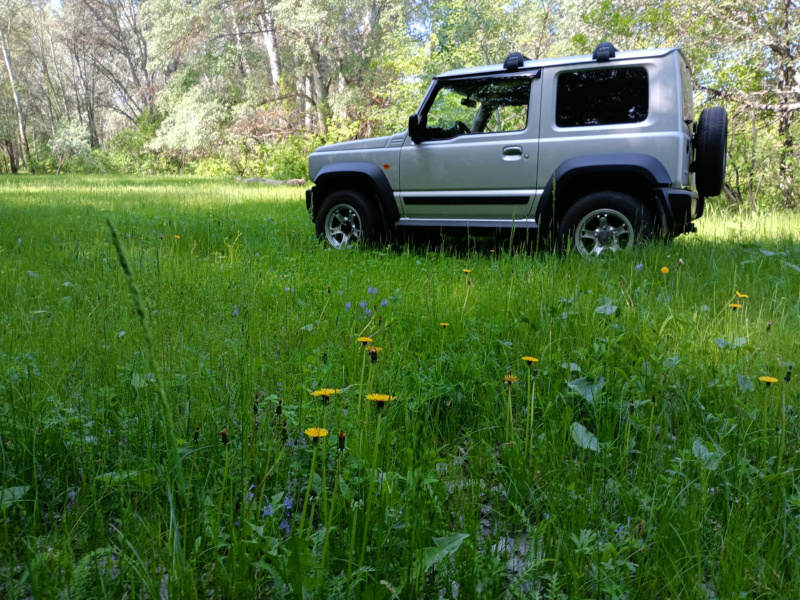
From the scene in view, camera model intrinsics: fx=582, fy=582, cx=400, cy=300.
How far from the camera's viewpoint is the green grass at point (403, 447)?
49.1 inches

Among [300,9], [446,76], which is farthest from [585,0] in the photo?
[300,9]

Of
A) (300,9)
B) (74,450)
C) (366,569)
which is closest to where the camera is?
(366,569)

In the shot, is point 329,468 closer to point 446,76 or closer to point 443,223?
point 443,223

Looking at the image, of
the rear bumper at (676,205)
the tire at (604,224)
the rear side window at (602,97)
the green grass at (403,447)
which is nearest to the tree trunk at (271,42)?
the rear side window at (602,97)

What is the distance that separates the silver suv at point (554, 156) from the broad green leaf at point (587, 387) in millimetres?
2594

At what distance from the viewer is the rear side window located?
5.12m

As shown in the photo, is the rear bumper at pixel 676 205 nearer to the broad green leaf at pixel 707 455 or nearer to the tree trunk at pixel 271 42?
the broad green leaf at pixel 707 455

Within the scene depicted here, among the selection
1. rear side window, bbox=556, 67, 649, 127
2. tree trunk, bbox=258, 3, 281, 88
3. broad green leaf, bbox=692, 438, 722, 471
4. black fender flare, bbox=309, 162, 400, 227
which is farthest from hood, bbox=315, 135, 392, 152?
tree trunk, bbox=258, 3, 281, 88

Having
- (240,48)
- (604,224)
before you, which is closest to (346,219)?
(604,224)

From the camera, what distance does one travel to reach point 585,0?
1370 centimetres

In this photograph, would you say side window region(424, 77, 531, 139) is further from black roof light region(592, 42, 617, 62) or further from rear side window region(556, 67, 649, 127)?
black roof light region(592, 42, 617, 62)

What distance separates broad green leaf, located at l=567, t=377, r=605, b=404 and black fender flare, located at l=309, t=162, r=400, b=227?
4215 mm

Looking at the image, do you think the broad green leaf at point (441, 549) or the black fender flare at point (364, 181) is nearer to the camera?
the broad green leaf at point (441, 549)

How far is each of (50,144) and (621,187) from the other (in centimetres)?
4424
